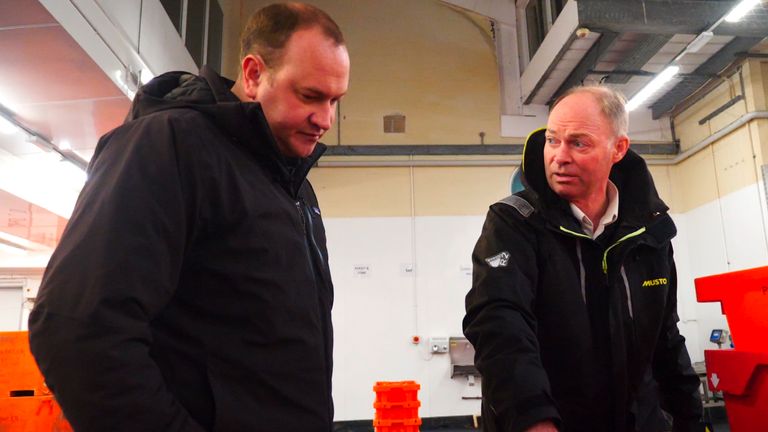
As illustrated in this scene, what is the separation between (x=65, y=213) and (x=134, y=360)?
646cm

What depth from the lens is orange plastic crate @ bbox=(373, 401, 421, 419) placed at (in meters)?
5.49

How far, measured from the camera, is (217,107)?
3.75 feet

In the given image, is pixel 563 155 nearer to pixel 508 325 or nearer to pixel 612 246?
pixel 612 246

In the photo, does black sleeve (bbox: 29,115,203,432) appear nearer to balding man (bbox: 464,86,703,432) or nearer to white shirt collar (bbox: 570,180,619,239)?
balding man (bbox: 464,86,703,432)

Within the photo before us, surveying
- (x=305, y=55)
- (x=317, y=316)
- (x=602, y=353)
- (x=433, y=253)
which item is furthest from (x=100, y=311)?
(x=433, y=253)

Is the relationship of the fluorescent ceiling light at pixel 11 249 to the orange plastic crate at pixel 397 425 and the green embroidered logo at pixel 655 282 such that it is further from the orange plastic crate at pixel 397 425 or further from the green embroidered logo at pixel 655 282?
the green embroidered logo at pixel 655 282

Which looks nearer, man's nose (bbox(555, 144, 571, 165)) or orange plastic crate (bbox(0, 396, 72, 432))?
man's nose (bbox(555, 144, 571, 165))

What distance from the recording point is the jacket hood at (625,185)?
1.61 metres

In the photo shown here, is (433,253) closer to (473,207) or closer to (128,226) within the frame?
(473,207)

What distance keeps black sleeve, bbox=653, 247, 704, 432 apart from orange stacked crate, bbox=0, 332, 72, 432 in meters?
4.09

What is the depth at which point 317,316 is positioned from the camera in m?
1.15

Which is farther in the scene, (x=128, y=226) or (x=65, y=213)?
(x=65, y=213)

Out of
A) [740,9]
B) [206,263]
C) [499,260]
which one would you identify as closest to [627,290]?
[499,260]

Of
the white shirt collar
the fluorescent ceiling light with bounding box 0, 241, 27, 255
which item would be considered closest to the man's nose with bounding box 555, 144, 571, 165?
the white shirt collar
